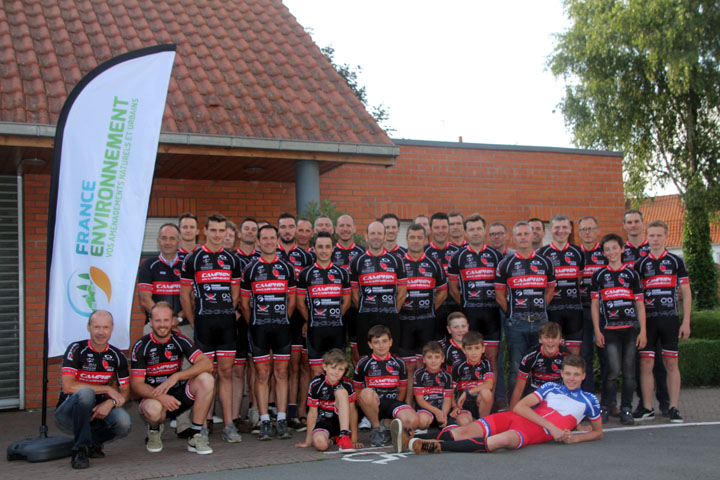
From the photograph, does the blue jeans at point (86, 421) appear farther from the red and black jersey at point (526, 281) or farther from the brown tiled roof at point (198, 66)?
the red and black jersey at point (526, 281)

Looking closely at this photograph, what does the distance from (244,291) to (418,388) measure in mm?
2085

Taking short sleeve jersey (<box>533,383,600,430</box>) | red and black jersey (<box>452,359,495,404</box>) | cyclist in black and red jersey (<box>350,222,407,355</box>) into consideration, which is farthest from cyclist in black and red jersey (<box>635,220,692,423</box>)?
cyclist in black and red jersey (<box>350,222,407,355</box>)

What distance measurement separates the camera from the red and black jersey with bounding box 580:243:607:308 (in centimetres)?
866

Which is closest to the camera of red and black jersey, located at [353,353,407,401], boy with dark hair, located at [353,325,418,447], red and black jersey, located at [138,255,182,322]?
boy with dark hair, located at [353,325,418,447]

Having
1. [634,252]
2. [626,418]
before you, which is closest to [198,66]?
[634,252]

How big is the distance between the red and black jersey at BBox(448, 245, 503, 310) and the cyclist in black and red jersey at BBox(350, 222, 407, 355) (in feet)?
2.73

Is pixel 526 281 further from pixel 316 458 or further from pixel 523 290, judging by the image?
pixel 316 458

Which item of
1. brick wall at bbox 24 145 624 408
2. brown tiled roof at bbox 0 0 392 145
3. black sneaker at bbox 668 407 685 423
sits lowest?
black sneaker at bbox 668 407 685 423

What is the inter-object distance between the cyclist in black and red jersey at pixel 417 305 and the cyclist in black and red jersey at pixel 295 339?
1.14 meters

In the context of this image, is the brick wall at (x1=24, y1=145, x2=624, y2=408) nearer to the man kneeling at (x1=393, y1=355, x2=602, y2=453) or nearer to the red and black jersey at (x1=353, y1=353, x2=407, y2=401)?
the red and black jersey at (x1=353, y1=353, x2=407, y2=401)

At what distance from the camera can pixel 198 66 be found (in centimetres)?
1111

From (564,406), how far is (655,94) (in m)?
19.4

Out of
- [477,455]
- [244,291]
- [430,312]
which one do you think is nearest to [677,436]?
[477,455]

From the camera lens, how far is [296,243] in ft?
29.7
